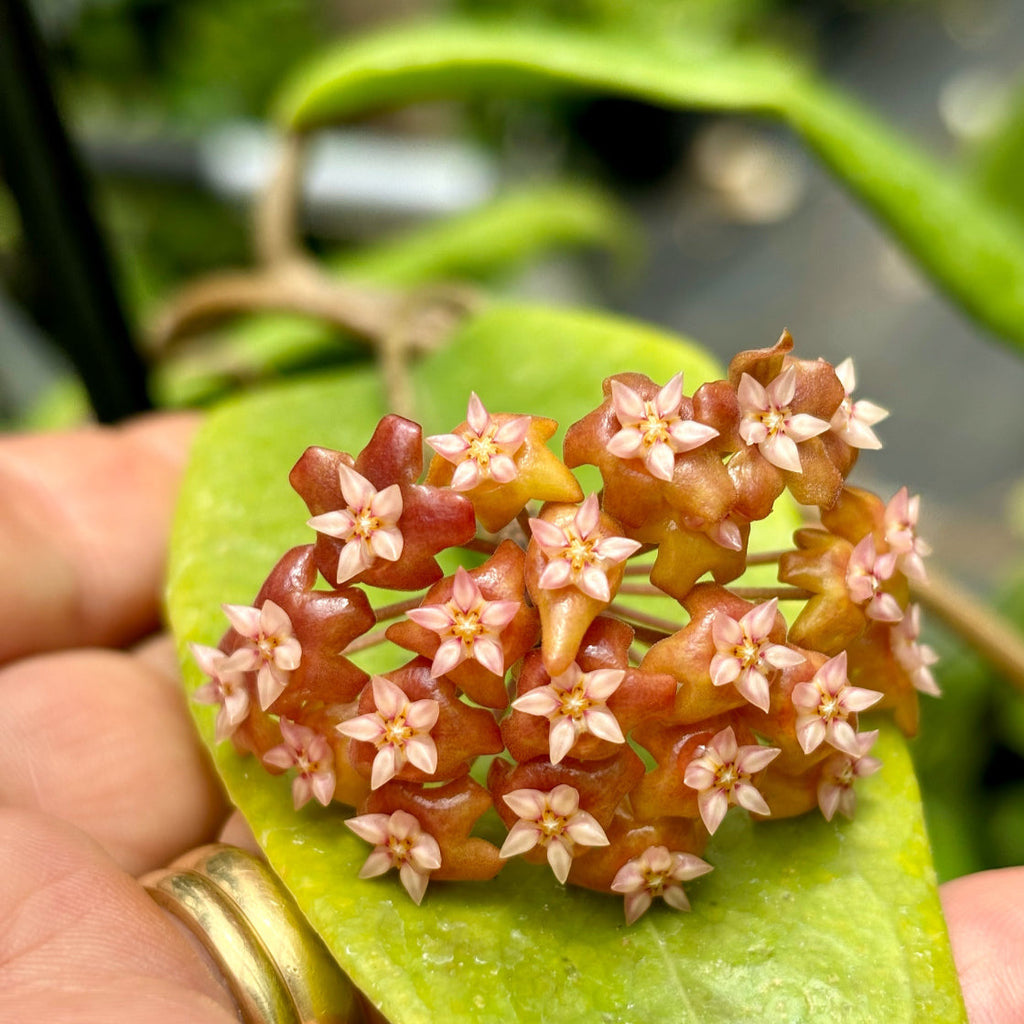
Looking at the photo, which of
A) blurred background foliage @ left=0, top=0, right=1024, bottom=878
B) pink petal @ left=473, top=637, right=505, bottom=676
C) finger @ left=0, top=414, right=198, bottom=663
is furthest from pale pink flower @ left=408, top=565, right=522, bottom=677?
blurred background foliage @ left=0, top=0, right=1024, bottom=878

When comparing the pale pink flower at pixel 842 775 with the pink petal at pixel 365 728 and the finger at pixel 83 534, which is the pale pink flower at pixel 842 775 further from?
the finger at pixel 83 534

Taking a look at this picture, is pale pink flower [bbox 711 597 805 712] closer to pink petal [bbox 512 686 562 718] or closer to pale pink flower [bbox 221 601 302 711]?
pink petal [bbox 512 686 562 718]

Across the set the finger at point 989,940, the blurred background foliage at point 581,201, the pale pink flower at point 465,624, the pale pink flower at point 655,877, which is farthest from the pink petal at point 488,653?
the blurred background foliage at point 581,201

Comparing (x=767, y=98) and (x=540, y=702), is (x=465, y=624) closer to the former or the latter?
(x=540, y=702)

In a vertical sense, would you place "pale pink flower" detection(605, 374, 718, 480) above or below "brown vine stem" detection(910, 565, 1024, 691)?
above

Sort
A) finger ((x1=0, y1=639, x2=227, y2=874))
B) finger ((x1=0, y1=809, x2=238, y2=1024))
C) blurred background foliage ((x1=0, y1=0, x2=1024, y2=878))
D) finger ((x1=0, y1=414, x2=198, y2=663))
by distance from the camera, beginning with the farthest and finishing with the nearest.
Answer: blurred background foliage ((x1=0, y1=0, x2=1024, y2=878)) < finger ((x1=0, y1=414, x2=198, y2=663)) < finger ((x1=0, y1=639, x2=227, y2=874)) < finger ((x1=0, y1=809, x2=238, y2=1024))

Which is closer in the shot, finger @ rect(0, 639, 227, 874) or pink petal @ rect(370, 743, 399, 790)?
pink petal @ rect(370, 743, 399, 790)

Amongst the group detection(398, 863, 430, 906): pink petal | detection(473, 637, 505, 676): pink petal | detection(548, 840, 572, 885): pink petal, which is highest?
detection(473, 637, 505, 676): pink petal

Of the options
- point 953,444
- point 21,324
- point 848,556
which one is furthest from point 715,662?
point 21,324
